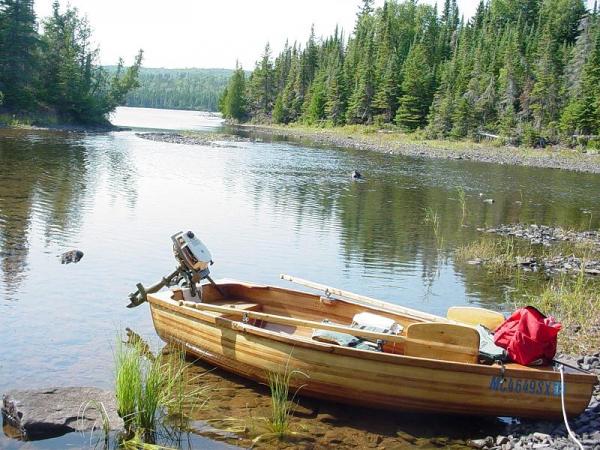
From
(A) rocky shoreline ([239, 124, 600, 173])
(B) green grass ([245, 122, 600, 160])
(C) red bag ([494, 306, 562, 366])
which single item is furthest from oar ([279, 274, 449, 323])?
(B) green grass ([245, 122, 600, 160])

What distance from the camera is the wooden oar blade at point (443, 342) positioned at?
8.25 metres

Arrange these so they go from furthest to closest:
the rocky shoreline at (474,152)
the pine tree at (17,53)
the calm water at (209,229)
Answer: the pine tree at (17,53), the rocky shoreline at (474,152), the calm water at (209,229)

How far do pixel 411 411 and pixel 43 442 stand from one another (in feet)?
14.5

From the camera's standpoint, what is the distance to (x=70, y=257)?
15.3 meters

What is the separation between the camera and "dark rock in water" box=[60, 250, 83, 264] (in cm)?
1516

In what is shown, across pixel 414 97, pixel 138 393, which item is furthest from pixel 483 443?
pixel 414 97

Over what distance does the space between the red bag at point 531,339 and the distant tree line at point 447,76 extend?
59.7 metres

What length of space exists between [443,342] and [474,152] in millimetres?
55358

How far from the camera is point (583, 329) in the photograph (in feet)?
34.9

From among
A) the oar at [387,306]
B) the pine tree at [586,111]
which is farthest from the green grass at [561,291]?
the pine tree at [586,111]

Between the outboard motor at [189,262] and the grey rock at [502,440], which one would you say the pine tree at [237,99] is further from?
the grey rock at [502,440]

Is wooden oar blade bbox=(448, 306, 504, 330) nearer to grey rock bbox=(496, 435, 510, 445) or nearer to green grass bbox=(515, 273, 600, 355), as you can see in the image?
green grass bbox=(515, 273, 600, 355)

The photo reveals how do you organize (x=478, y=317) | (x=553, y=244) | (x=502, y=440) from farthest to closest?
(x=553, y=244)
(x=478, y=317)
(x=502, y=440)

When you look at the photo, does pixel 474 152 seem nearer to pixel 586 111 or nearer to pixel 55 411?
pixel 586 111
